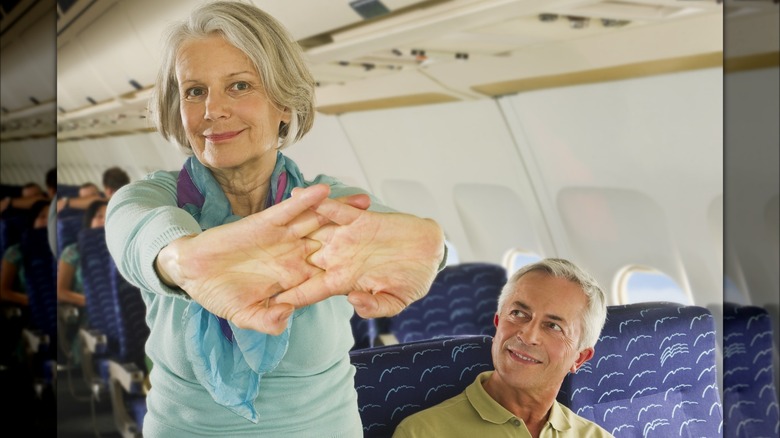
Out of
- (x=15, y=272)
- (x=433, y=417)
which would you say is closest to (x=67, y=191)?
(x=433, y=417)

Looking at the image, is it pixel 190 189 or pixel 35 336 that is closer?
pixel 190 189

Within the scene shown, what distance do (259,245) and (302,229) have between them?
8 centimetres

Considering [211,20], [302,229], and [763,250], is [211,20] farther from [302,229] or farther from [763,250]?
[763,250]

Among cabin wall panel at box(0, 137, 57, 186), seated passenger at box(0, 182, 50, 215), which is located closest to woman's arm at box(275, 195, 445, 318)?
cabin wall panel at box(0, 137, 57, 186)

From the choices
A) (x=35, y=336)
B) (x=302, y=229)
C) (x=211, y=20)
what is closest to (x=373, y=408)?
(x=302, y=229)

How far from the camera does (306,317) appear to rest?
1.96 m

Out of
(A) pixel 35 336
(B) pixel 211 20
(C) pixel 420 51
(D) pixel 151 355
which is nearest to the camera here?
(B) pixel 211 20

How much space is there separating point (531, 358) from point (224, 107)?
886 mm

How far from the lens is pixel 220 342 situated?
6.32 feet

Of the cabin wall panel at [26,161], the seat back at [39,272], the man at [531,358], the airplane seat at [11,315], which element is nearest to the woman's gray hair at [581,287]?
the man at [531,358]

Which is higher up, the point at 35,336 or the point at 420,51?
the point at 420,51

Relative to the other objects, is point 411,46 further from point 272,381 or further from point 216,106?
point 272,381

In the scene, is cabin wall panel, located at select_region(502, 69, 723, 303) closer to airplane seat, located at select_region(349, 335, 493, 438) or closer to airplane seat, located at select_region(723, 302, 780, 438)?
airplane seat, located at select_region(723, 302, 780, 438)

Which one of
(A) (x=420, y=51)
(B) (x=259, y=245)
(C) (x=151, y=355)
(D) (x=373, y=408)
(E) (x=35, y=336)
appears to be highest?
(A) (x=420, y=51)
